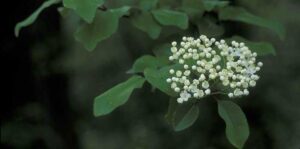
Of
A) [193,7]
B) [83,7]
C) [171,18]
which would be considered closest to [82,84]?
[193,7]

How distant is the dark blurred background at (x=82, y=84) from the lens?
2.36 meters

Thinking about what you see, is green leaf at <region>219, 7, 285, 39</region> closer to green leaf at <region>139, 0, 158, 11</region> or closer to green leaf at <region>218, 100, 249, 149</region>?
green leaf at <region>139, 0, 158, 11</region>

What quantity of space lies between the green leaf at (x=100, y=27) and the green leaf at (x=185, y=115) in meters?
0.29

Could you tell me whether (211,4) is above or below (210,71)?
below

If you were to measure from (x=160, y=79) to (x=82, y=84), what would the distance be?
1552mm

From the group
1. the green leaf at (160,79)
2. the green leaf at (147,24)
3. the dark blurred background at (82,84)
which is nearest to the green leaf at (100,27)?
the green leaf at (147,24)

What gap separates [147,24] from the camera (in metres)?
1.69

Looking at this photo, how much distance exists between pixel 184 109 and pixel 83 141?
150cm

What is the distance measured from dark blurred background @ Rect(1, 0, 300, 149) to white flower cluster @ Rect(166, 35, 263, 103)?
1004 mm

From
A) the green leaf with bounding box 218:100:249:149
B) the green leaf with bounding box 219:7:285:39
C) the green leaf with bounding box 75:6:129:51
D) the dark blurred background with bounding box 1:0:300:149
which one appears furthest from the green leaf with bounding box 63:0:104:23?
the dark blurred background with bounding box 1:0:300:149

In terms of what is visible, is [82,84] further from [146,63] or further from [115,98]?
[115,98]

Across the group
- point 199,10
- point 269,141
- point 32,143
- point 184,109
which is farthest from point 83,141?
point 184,109

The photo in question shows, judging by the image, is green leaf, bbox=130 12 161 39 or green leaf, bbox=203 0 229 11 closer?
green leaf, bbox=130 12 161 39

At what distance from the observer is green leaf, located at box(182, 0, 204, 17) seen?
1.79 m
